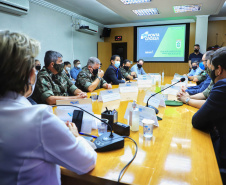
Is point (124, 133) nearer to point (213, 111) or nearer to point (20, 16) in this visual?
point (213, 111)

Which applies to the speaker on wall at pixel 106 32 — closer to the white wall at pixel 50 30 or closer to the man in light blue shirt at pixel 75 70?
the white wall at pixel 50 30

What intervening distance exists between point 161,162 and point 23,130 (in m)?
0.62

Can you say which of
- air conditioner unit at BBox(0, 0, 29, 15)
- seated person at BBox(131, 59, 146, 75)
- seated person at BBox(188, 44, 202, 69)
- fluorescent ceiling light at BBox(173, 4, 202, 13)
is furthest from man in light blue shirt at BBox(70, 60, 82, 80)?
seated person at BBox(188, 44, 202, 69)

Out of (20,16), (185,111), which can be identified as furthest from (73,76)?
(185,111)

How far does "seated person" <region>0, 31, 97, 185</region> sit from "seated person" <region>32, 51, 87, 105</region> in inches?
57.8

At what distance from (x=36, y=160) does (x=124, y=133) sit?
61cm

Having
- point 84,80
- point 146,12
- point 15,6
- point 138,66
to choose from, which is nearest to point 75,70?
point 138,66

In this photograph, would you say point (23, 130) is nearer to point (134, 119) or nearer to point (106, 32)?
point (134, 119)

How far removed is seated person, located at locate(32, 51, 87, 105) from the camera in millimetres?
2119

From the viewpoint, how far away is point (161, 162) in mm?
889

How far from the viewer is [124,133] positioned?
1.16m

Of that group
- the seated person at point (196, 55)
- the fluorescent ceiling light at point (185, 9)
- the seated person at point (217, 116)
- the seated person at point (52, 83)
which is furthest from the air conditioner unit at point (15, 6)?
the seated person at point (196, 55)

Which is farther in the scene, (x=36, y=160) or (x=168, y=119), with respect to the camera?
(x=168, y=119)

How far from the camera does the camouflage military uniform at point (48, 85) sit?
212 cm
